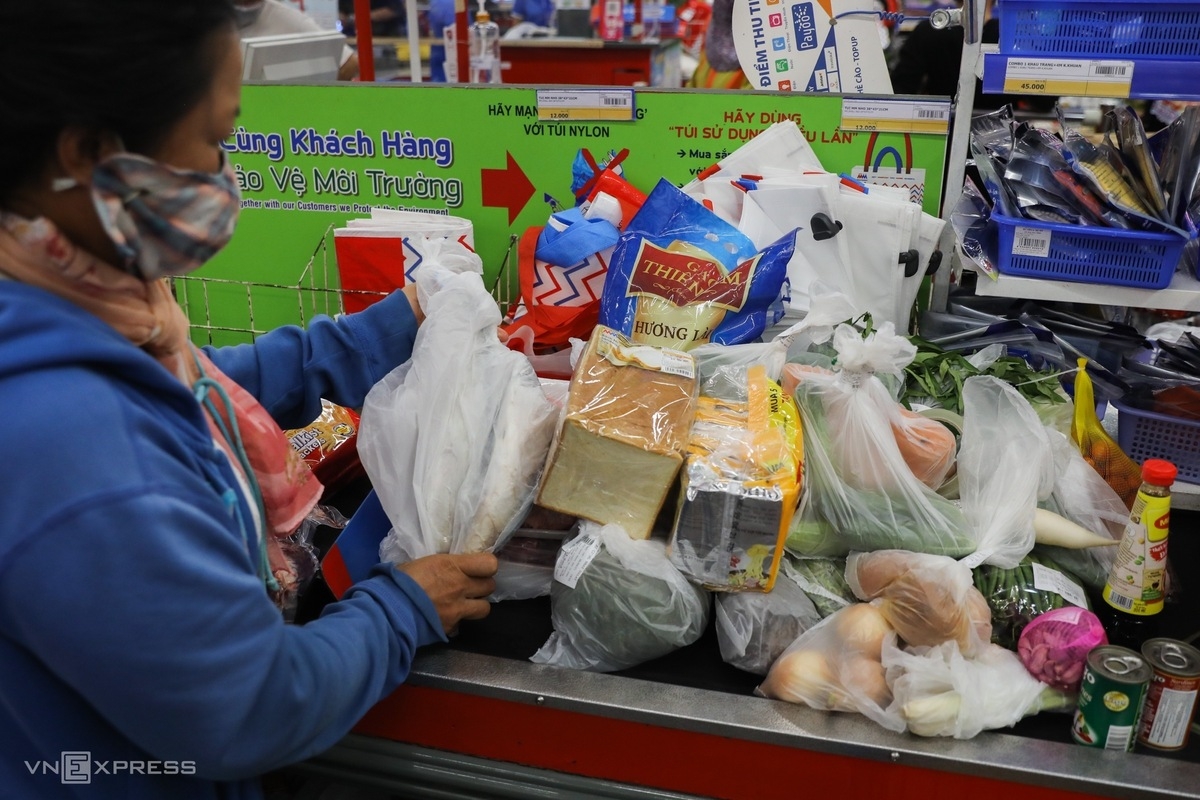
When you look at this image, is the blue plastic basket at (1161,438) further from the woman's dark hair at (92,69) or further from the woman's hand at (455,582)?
the woman's dark hair at (92,69)

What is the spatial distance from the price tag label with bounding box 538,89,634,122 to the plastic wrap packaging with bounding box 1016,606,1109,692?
61.4 inches

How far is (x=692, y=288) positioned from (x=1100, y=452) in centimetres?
80

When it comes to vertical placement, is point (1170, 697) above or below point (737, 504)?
below

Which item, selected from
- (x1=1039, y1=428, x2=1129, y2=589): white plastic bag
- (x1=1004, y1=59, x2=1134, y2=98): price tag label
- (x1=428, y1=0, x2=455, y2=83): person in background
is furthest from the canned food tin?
(x1=428, y1=0, x2=455, y2=83): person in background

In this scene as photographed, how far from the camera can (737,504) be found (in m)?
1.35

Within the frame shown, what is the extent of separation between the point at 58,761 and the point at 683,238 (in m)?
1.41

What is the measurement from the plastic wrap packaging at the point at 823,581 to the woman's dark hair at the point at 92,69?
108 cm

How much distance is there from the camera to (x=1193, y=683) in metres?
1.21

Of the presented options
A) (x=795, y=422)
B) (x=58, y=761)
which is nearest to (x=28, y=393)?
(x=58, y=761)

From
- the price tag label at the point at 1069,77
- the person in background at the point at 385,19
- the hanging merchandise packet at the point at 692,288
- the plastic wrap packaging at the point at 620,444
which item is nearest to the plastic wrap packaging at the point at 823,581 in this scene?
the plastic wrap packaging at the point at 620,444

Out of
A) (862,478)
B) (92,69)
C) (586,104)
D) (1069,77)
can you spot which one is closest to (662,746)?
(862,478)

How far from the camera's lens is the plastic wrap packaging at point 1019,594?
54.9 inches

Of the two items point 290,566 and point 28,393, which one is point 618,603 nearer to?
point 290,566

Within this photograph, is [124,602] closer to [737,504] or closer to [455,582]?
[455,582]
